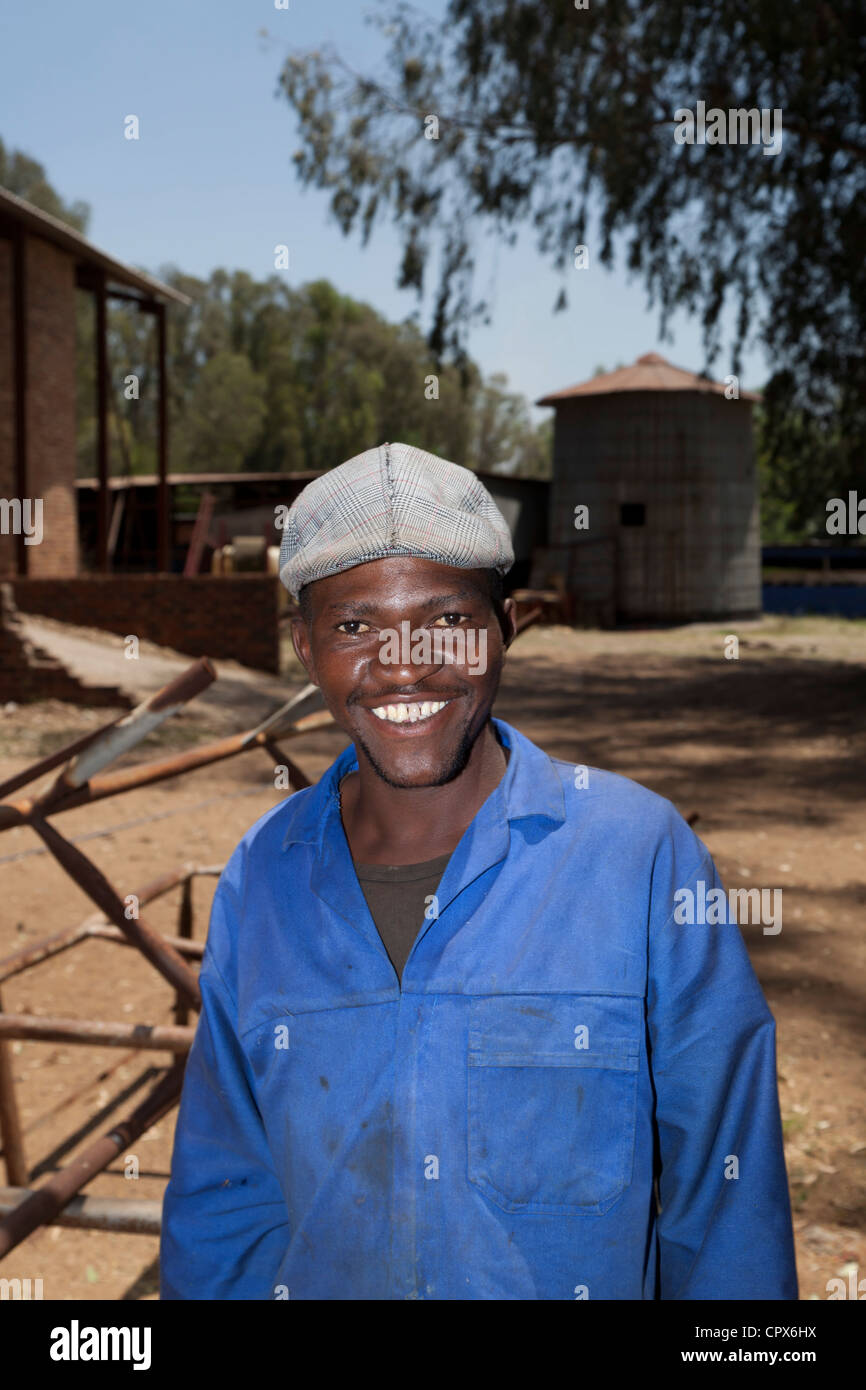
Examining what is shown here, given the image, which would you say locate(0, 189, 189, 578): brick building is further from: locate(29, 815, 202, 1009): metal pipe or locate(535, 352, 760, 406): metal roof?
locate(29, 815, 202, 1009): metal pipe

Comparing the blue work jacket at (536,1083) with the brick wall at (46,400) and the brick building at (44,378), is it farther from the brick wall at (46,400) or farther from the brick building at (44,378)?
the brick wall at (46,400)

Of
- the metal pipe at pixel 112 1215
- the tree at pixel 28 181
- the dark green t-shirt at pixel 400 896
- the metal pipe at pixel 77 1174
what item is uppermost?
the tree at pixel 28 181

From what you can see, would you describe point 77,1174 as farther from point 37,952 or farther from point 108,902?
point 37,952

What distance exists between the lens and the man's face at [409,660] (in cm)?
148

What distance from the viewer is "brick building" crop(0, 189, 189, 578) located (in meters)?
16.9

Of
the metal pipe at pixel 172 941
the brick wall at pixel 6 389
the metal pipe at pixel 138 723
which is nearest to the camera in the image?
the metal pipe at pixel 138 723

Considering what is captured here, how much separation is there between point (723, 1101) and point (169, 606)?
564 inches

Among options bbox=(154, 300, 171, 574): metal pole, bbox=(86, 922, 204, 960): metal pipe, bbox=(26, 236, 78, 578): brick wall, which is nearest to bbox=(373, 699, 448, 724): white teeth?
bbox=(86, 922, 204, 960): metal pipe

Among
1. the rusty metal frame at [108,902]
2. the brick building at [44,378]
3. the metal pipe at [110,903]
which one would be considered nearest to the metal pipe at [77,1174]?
the rusty metal frame at [108,902]

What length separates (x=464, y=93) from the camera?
13969mm

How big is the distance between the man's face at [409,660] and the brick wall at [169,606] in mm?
13511

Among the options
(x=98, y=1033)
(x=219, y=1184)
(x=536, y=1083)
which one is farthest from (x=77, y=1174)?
(x=536, y=1083)

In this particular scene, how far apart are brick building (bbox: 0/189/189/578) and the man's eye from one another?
15.5m
